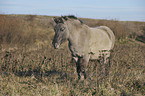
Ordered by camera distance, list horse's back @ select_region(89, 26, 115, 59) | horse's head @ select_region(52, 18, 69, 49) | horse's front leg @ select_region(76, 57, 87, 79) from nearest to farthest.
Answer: horse's head @ select_region(52, 18, 69, 49), horse's front leg @ select_region(76, 57, 87, 79), horse's back @ select_region(89, 26, 115, 59)

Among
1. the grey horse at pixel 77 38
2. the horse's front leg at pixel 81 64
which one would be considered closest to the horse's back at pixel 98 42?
the grey horse at pixel 77 38

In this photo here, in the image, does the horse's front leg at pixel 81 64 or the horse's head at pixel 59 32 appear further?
the horse's front leg at pixel 81 64

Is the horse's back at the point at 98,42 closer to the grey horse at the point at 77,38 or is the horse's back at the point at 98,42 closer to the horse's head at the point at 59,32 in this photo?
the grey horse at the point at 77,38

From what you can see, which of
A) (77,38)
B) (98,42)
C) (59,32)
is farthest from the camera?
(98,42)

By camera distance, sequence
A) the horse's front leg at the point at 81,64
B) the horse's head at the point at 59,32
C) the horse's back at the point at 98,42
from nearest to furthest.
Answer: the horse's head at the point at 59,32
the horse's front leg at the point at 81,64
the horse's back at the point at 98,42

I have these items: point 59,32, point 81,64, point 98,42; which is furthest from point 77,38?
point 98,42

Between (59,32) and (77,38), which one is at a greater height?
(59,32)

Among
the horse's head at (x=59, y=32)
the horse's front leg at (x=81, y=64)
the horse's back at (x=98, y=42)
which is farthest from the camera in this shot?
the horse's back at (x=98, y=42)

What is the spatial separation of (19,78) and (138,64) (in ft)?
14.3

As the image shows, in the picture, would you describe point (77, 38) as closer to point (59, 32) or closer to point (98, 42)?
point (59, 32)

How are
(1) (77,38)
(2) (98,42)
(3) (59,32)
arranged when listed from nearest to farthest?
(3) (59,32) < (1) (77,38) < (2) (98,42)

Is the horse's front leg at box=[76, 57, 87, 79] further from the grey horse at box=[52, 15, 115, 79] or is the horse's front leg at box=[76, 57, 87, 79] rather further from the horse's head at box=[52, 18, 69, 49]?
the horse's head at box=[52, 18, 69, 49]

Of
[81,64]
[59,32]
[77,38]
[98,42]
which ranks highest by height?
[59,32]

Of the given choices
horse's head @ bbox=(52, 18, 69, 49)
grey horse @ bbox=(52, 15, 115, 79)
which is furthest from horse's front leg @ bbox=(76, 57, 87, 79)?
horse's head @ bbox=(52, 18, 69, 49)
